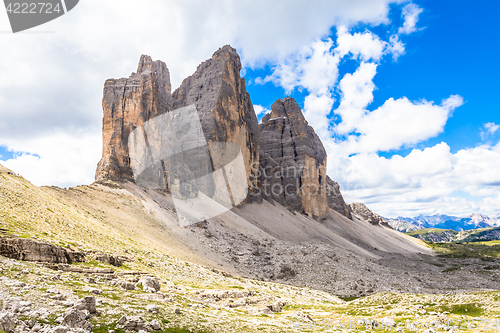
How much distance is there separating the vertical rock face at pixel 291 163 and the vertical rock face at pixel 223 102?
50.1 feet

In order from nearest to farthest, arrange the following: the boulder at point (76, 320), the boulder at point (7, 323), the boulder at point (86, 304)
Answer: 1. the boulder at point (7, 323)
2. the boulder at point (76, 320)
3. the boulder at point (86, 304)

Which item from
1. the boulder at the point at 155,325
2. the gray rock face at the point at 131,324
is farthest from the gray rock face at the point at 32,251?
the boulder at the point at 155,325

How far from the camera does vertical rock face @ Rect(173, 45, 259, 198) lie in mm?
108875

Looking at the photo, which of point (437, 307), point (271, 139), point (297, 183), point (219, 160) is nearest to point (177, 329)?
point (437, 307)

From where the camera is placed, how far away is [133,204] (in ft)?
204

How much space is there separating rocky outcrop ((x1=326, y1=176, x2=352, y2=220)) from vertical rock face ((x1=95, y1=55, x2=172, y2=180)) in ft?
391

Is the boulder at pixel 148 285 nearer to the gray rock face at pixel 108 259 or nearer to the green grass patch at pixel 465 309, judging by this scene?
the gray rock face at pixel 108 259

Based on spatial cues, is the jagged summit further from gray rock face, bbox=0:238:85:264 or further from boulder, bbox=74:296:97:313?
boulder, bbox=74:296:97:313

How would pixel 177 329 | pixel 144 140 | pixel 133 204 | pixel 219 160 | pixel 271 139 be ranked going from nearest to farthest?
1. pixel 177 329
2. pixel 133 204
3. pixel 144 140
4. pixel 219 160
5. pixel 271 139

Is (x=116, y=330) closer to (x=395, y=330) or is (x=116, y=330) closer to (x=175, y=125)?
(x=395, y=330)

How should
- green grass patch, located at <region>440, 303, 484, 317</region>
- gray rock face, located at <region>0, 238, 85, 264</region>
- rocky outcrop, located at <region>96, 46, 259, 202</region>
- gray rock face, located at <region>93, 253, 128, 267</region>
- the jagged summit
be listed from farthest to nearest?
the jagged summit, rocky outcrop, located at <region>96, 46, 259, 202</region>, gray rock face, located at <region>93, 253, 128, 267</region>, green grass patch, located at <region>440, 303, 484, 317</region>, gray rock face, located at <region>0, 238, 85, 264</region>

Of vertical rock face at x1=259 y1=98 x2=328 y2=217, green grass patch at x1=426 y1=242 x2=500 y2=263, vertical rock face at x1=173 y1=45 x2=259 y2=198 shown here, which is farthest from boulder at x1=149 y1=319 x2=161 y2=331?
green grass patch at x1=426 y1=242 x2=500 y2=263

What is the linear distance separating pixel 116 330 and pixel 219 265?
38553mm

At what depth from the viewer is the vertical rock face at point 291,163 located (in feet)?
444
